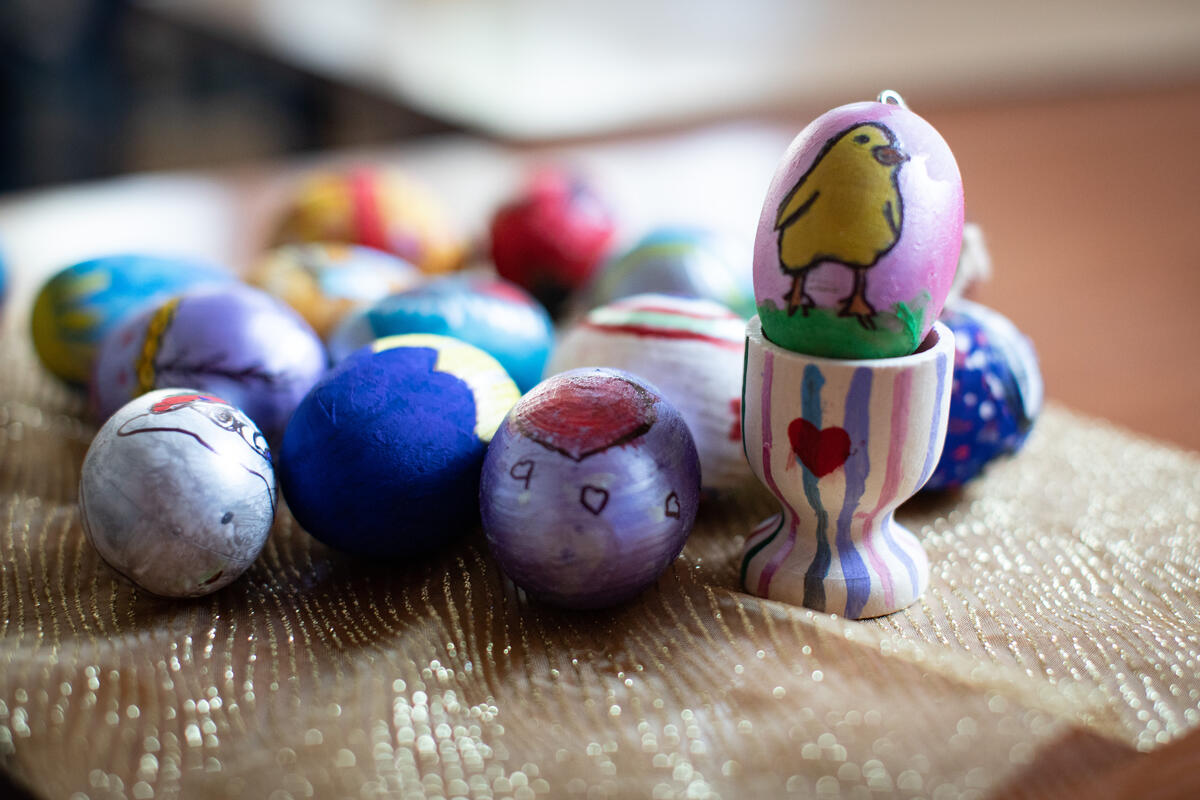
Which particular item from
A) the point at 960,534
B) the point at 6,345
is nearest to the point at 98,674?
the point at 960,534

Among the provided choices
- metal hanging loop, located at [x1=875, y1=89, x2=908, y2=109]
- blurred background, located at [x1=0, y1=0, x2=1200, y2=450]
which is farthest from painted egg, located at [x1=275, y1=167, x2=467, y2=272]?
metal hanging loop, located at [x1=875, y1=89, x2=908, y2=109]

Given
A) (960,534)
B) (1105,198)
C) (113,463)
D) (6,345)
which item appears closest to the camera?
(113,463)

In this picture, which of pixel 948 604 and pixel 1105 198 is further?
pixel 1105 198

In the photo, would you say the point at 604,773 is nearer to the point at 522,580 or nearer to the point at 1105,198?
the point at 522,580

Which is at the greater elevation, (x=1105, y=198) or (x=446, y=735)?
(x=1105, y=198)

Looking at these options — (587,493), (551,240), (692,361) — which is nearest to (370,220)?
(551,240)

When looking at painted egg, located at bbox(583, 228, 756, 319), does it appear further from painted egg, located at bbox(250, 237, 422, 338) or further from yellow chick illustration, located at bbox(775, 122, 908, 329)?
yellow chick illustration, located at bbox(775, 122, 908, 329)

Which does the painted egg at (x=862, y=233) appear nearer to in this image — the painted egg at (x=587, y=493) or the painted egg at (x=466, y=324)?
the painted egg at (x=587, y=493)
